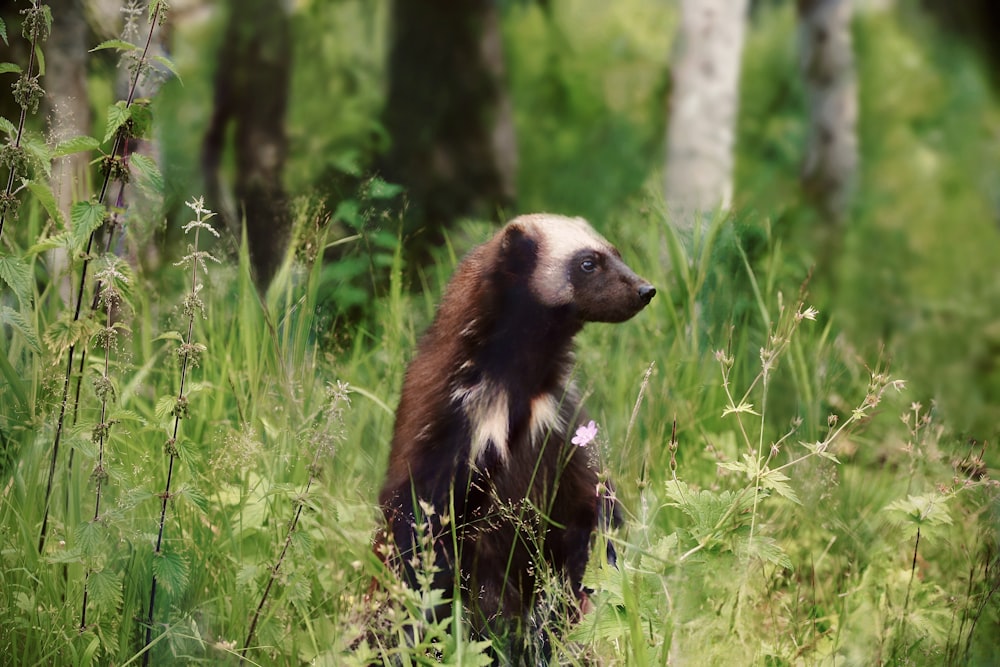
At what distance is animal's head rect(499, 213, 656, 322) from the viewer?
361 cm

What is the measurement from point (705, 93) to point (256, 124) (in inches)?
114

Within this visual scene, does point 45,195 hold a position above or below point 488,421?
above

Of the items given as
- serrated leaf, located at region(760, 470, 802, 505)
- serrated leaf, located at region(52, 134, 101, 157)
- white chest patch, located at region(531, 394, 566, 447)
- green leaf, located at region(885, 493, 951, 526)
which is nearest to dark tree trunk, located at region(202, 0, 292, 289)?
serrated leaf, located at region(52, 134, 101, 157)

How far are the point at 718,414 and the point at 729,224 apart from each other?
787 mm

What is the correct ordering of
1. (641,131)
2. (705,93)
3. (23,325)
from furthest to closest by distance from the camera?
(641,131) → (705,93) → (23,325)

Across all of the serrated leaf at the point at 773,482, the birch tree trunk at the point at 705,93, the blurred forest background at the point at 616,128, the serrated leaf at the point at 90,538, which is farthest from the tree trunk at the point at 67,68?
the birch tree trunk at the point at 705,93

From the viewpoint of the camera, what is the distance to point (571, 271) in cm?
368

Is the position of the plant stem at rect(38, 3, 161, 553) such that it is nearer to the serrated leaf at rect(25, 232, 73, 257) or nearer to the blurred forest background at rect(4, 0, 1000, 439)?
the serrated leaf at rect(25, 232, 73, 257)

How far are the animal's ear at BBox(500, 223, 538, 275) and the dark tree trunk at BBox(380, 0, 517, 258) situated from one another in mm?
2844

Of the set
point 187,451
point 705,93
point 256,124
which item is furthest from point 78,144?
point 705,93

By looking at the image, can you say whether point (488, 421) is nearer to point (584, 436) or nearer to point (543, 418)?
point (543, 418)

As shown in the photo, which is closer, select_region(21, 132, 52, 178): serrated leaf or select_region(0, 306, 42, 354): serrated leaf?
select_region(21, 132, 52, 178): serrated leaf

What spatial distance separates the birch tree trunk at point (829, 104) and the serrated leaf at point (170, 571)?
788cm

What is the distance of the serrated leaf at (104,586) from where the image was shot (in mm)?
2879
